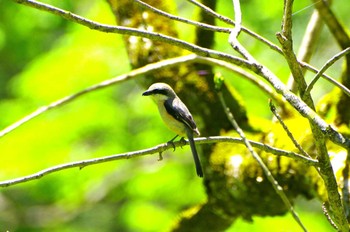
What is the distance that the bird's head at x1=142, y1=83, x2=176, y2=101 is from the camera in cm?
413

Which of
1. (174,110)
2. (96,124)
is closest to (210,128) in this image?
(174,110)

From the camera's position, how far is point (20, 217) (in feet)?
33.4

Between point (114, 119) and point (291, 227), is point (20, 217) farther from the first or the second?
point (291, 227)

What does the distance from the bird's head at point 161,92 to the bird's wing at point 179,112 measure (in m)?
0.05

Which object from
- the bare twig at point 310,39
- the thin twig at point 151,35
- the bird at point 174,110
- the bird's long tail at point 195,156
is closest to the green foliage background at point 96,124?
the bare twig at point 310,39

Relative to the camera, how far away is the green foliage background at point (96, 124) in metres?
7.12

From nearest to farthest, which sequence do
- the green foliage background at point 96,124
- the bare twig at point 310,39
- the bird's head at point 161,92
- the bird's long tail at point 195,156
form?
the bird's long tail at point 195,156
the bird's head at point 161,92
the bare twig at point 310,39
the green foliage background at point 96,124

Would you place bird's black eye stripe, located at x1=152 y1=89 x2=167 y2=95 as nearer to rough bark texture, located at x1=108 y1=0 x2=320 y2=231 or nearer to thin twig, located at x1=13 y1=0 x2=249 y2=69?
rough bark texture, located at x1=108 y1=0 x2=320 y2=231

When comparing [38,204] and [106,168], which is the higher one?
[38,204]

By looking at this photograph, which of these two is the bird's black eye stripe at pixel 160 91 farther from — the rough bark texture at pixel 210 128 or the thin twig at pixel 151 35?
the thin twig at pixel 151 35

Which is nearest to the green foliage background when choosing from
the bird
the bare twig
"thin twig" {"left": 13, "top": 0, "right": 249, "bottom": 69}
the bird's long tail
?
the bare twig

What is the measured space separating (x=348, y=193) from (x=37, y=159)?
452 cm

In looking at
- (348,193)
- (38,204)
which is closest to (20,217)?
(38,204)

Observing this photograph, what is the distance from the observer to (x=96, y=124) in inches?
303
